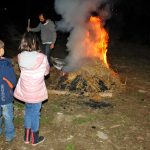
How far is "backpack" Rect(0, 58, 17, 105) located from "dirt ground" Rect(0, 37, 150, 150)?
3.71 feet

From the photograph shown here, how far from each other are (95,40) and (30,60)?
5348 mm

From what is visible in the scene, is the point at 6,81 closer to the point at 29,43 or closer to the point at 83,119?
the point at 29,43

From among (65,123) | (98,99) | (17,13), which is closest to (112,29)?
(17,13)

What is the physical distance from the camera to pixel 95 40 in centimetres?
1066

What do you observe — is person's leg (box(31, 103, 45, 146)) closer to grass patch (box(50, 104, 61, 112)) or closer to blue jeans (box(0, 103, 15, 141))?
blue jeans (box(0, 103, 15, 141))

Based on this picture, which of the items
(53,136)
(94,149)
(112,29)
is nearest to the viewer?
(94,149)

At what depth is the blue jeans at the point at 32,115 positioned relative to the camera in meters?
6.01

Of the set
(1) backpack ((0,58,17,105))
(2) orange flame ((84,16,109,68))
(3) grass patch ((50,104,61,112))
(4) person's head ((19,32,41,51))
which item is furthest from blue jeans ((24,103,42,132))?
(2) orange flame ((84,16,109,68))

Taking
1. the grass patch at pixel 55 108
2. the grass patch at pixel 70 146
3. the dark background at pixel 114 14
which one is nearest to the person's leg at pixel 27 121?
the grass patch at pixel 70 146

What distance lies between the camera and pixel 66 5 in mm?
10156

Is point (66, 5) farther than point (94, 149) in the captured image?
Yes

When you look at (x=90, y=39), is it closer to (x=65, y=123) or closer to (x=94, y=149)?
(x=65, y=123)

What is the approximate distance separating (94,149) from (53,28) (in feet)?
19.2

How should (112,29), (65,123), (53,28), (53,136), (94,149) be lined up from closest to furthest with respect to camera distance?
(94,149) < (53,136) < (65,123) < (53,28) < (112,29)
